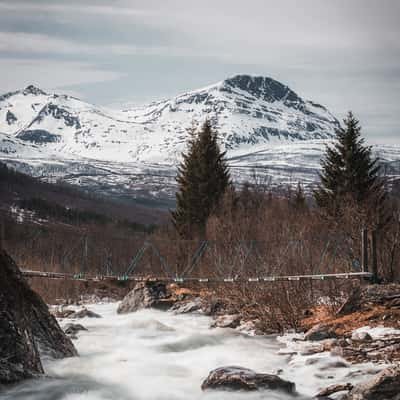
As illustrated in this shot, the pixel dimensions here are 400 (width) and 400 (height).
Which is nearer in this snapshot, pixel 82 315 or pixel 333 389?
pixel 333 389

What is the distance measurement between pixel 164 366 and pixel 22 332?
114 inches

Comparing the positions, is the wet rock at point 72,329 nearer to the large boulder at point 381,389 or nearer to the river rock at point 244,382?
the river rock at point 244,382

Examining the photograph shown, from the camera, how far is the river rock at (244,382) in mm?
8586

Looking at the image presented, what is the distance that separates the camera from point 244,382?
8688mm

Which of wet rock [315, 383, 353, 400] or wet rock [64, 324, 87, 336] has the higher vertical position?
wet rock [315, 383, 353, 400]

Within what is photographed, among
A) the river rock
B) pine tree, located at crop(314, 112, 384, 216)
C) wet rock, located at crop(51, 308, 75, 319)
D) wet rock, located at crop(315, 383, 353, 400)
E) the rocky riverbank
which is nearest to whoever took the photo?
the rocky riverbank

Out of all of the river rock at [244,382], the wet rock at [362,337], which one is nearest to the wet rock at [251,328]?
the wet rock at [362,337]

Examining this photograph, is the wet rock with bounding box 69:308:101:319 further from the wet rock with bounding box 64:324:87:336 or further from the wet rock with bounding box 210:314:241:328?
the wet rock with bounding box 210:314:241:328

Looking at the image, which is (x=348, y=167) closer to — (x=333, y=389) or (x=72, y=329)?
(x=72, y=329)

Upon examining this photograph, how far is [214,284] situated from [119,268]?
21.3 metres

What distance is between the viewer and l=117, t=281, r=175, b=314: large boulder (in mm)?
21375

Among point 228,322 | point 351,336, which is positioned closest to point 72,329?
point 228,322

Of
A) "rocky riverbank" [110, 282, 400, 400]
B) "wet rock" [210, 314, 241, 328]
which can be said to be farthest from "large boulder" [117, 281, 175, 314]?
"wet rock" [210, 314, 241, 328]

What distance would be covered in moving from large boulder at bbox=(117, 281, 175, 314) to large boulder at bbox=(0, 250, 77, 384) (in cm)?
1001
